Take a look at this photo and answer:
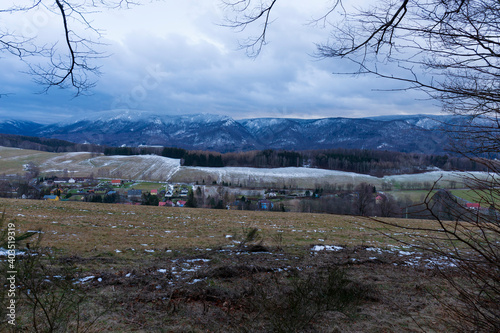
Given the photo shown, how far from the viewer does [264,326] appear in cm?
391

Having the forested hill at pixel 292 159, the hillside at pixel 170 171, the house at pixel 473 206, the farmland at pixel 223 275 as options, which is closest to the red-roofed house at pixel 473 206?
the house at pixel 473 206

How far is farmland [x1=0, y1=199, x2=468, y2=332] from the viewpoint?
418cm

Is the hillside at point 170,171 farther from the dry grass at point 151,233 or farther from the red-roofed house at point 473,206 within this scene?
the red-roofed house at point 473,206

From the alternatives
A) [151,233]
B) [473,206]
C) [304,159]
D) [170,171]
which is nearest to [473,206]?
[473,206]

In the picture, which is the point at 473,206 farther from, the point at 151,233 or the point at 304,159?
the point at 304,159

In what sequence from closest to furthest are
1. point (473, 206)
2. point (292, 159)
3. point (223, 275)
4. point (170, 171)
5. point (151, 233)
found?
point (473, 206)
point (223, 275)
point (151, 233)
point (170, 171)
point (292, 159)

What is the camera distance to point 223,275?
6195mm

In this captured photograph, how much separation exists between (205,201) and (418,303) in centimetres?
3788

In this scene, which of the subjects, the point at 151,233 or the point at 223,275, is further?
the point at 151,233

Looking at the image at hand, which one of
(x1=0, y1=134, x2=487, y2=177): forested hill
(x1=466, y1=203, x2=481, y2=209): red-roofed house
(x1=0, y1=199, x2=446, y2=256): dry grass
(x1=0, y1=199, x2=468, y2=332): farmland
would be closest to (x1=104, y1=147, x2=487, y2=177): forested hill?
(x1=0, y1=134, x2=487, y2=177): forested hill

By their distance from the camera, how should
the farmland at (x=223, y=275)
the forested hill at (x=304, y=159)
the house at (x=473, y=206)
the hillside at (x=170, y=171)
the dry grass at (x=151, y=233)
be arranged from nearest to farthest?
1. the house at (x=473, y=206)
2. the farmland at (x=223, y=275)
3. the dry grass at (x=151, y=233)
4. the hillside at (x=170, y=171)
5. the forested hill at (x=304, y=159)

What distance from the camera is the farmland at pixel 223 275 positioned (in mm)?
4176

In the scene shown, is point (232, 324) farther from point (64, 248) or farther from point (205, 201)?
point (205, 201)

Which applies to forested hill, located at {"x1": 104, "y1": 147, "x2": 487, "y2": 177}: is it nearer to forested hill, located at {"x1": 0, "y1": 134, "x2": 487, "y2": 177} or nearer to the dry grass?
forested hill, located at {"x1": 0, "y1": 134, "x2": 487, "y2": 177}
